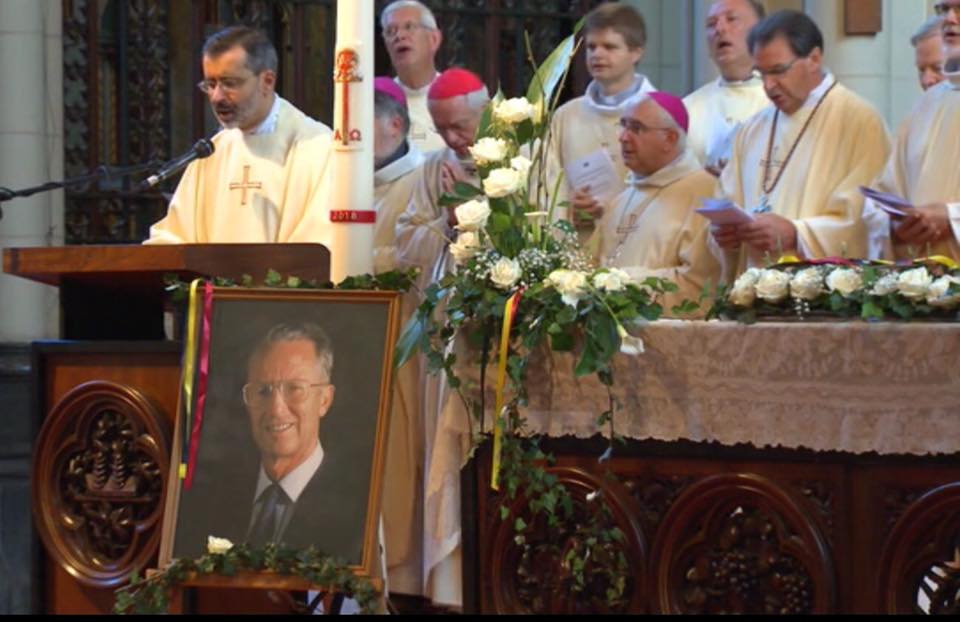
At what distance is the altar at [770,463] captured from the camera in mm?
5020

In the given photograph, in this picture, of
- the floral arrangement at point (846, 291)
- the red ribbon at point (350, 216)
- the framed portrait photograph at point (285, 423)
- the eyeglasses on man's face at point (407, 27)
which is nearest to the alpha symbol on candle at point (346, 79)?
the red ribbon at point (350, 216)

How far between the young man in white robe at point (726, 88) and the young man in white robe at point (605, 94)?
27 cm

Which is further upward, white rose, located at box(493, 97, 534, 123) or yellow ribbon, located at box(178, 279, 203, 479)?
white rose, located at box(493, 97, 534, 123)

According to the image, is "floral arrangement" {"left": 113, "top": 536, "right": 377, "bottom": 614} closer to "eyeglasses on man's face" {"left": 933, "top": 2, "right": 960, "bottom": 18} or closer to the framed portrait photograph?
the framed portrait photograph

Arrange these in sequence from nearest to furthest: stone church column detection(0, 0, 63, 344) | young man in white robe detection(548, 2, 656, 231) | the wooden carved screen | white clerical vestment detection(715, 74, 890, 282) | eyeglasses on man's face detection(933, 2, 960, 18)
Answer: eyeglasses on man's face detection(933, 2, 960, 18), white clerical vestment detection(715, 74, 890, 282), young man in white robe detection(548, 2, 656, 231), stone church column detection(0, 0, 63, 344), the wooden carved screen

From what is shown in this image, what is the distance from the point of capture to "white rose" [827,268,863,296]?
17.0ft

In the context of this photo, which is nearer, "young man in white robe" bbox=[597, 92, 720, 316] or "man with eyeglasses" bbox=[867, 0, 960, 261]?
"man with eyeglasses" bbox=[867, 0, 960, 261]

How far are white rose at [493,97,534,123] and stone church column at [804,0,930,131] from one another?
4132 millimetres

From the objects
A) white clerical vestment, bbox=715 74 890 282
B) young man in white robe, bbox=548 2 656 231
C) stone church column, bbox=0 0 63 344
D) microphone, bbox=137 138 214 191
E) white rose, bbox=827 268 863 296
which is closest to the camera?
white rose, bbox=827 268 863 296

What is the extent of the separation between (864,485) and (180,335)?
1935 millimetres

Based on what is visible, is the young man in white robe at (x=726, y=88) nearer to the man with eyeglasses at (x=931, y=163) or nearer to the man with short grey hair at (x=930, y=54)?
the man with short grey hair at (x=930, y=54)

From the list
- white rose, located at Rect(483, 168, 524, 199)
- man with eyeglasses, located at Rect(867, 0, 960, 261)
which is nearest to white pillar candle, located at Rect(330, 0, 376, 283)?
white rose, located at Rect(483, 168, 524, 199)

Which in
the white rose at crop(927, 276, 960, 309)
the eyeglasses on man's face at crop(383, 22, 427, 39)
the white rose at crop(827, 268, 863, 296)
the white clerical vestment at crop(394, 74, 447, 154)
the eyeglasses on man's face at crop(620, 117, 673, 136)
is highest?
the eyeglasses on man's face at crop(383, 22, 427, 39)

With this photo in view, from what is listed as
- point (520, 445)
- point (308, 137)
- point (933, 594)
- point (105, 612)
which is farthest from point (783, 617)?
point (308, 137)
